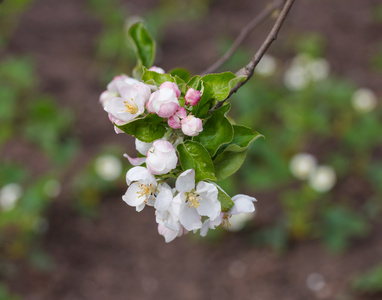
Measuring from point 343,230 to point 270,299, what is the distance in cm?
59

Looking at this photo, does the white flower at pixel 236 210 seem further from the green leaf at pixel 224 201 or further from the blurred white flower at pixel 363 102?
the blurred white flower at pixel 363 102

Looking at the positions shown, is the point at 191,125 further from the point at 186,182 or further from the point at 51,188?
the point at 51,188

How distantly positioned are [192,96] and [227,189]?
1454 millimetres

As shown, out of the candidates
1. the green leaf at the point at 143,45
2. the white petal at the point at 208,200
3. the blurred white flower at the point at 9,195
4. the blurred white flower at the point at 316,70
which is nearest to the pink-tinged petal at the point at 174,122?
the white petal at the point at 208,200

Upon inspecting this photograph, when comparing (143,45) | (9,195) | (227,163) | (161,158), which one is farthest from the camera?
(9,195)

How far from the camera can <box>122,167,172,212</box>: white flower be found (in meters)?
0.95

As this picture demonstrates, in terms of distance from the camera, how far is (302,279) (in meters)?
2.93

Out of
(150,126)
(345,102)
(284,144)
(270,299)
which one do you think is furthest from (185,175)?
(345,102)

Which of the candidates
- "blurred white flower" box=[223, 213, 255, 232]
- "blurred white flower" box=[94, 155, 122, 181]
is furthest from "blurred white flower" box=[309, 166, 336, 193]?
"blurred white flower" box=[94, 155, 122, 181]

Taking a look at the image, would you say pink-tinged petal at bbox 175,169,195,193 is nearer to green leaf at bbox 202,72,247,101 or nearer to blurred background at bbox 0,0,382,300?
green leaf at bbox 202,72,247,101

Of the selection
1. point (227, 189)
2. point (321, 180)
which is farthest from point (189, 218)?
point (321, 180)

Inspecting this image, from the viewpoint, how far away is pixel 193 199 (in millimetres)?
934

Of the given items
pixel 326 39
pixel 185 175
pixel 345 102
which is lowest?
pixel 185 175

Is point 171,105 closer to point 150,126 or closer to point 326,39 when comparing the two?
point 150,126
